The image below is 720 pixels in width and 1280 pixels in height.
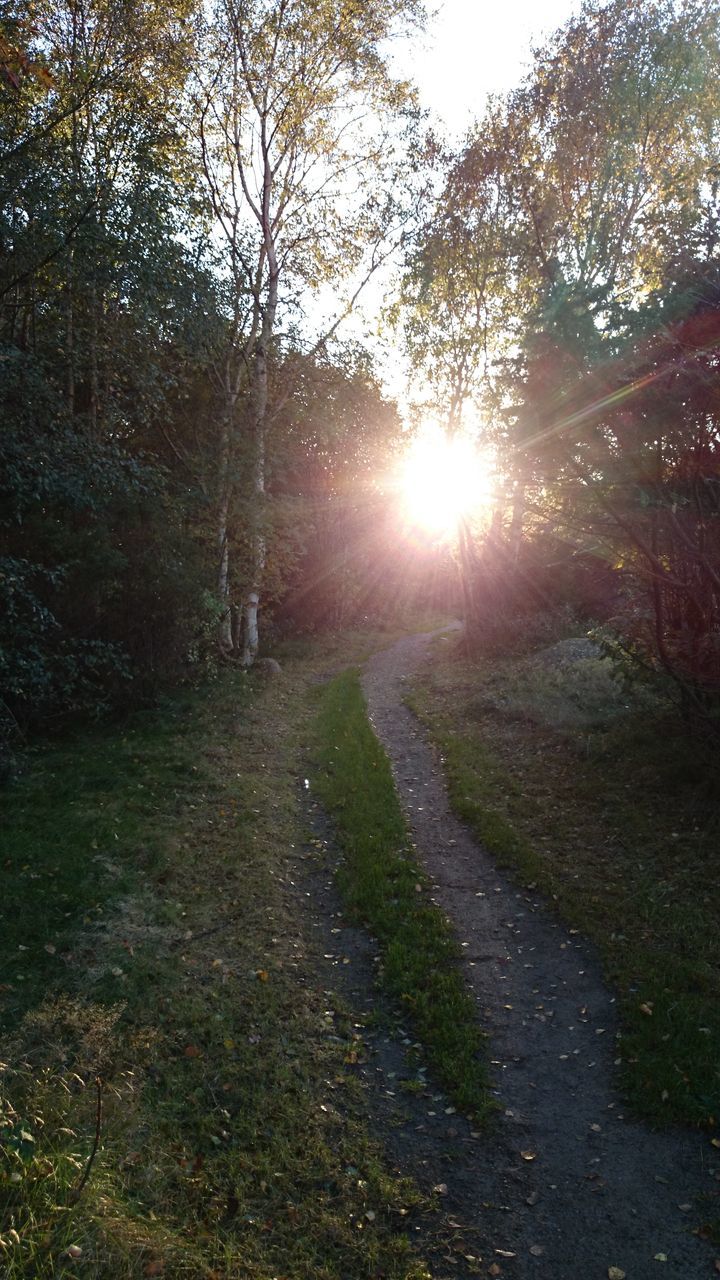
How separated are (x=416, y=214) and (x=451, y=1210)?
23983 mm

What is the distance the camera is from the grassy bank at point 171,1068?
3.90 metres

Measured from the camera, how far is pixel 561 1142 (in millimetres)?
4910

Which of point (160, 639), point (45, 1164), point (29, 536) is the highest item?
point (29, 536)

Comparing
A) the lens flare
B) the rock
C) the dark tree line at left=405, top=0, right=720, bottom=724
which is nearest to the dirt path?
the dark tree line at left=405, top=0, right=720, bottom=724

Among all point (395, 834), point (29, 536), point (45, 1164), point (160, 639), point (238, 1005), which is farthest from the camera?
point (160, 639)

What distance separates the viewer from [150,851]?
9.23 m

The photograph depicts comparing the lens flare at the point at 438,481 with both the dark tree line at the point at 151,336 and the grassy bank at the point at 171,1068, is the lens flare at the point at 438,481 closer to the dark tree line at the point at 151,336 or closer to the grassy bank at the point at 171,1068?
the dark tree line at the point at 151,336

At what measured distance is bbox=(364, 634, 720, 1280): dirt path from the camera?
162 inches

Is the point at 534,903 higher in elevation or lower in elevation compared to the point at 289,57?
lower

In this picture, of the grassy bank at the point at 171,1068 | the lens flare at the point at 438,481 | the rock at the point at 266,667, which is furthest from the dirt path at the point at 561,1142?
the lens flare at the point at 438,481

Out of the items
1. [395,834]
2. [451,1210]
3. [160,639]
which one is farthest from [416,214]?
[451,1210]

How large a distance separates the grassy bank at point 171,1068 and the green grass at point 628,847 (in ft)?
7.52

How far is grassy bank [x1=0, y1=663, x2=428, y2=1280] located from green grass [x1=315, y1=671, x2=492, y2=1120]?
2.48 ft

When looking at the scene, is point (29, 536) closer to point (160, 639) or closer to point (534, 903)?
point (160, 639)
